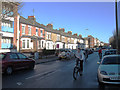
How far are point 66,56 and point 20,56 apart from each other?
39.4ft

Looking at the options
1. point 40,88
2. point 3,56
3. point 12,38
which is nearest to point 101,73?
point 40,88

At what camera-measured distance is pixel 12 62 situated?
9.52 metres

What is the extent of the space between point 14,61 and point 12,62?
232mm

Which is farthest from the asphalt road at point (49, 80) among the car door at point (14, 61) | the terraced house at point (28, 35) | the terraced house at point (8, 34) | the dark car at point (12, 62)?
the terraced house at point (28, 35)

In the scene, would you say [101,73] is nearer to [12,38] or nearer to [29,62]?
[29,62]

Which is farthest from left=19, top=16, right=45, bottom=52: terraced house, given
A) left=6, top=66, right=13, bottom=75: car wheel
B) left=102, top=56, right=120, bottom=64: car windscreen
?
left=102, top=56, right=120, bottom=64: car windscreen

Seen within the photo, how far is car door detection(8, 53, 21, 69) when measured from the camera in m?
9.43

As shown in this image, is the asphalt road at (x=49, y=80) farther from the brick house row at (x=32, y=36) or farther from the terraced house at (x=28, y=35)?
the terraced house at (x=28, y=35)

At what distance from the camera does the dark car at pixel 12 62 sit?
354 inches

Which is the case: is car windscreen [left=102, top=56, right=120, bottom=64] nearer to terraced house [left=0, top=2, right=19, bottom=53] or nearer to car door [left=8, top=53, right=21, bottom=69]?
car door [left=8, top=53, right=21, bottom=69]

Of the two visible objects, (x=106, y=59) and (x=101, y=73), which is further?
(x=106, y=59)

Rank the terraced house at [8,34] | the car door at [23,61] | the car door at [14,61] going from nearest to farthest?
the car door at [14,61], the car door at [23,61], the terraced house at [8,34]

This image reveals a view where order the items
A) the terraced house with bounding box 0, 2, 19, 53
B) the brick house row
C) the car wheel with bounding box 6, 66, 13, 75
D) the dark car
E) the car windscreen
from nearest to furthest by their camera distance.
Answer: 1. the car windscreen
2. the dark car
3. the car wheel with bounding box 6, 66, 13, 75
4. the terraced house with bounding box 0, 2, 19, 53
5. the brick house row

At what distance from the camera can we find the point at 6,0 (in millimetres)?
14500
